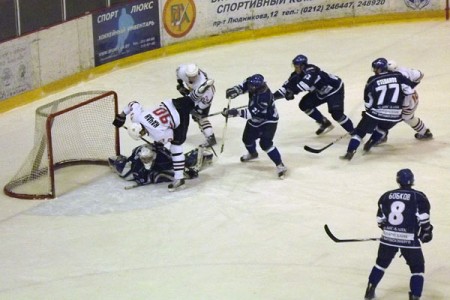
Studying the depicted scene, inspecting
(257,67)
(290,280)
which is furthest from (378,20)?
(290,280)

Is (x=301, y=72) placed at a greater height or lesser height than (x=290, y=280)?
greater

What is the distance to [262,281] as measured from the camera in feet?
27.0

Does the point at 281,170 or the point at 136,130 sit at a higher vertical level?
the point at 136,130

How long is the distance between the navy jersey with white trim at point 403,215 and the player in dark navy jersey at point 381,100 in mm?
2971

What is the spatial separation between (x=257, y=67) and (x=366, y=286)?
6.17 m

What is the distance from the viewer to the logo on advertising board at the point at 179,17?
47.1 feet

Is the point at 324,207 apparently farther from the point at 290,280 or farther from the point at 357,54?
the point at 357,54

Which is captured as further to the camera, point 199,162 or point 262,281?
point 199,162

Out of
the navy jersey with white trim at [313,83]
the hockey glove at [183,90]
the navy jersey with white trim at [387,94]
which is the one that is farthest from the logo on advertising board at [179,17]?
the navy jersey with white trim at [387,94]

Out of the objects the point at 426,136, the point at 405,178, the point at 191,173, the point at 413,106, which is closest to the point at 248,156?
the point at 191,173

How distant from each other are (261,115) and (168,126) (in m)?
0.86

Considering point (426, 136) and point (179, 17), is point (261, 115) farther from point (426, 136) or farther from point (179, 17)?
point (179, 17)

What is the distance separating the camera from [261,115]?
33.2 feet

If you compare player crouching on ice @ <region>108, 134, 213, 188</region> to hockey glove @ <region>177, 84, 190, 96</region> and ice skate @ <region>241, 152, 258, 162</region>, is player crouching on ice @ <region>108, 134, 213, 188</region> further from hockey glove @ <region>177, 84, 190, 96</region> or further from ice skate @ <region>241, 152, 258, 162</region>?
hockey glove @ <region>177, 84, 190, 96</region>
